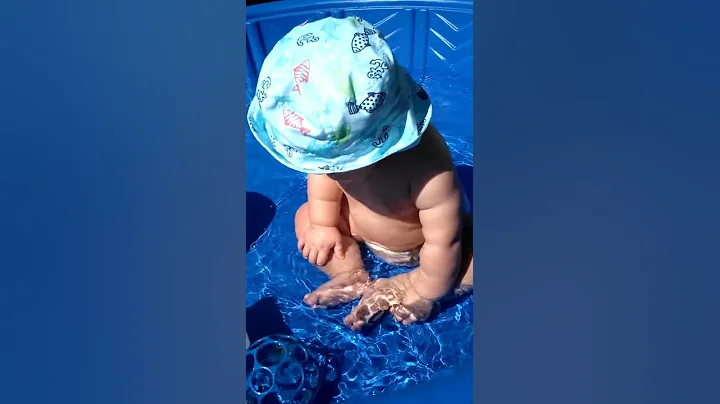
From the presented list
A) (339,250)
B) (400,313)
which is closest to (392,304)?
(400,313)

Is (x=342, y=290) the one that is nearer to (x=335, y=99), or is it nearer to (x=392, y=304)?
(x=392, y=304)

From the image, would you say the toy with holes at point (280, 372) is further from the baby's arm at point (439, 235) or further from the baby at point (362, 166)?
the baby's arm at point (439, 235)

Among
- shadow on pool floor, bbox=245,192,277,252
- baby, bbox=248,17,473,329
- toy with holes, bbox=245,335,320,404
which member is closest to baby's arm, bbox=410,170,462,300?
baby, bbox=248,17,473,329

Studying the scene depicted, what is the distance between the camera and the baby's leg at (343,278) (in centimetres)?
129

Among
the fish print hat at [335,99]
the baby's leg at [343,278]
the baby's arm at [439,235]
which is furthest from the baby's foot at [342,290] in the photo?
the fish print hat at [335,99]

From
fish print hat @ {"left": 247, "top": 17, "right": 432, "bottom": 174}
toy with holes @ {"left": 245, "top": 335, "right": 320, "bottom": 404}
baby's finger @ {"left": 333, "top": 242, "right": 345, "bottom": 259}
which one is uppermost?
fish print hat @ {"left": 247, "top": 17, "right": 432, "bottom": 174}

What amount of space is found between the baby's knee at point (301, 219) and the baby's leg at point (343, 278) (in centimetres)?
9

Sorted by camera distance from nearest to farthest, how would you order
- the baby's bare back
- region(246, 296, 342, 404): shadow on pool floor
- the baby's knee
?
the baby's bare back
region(246, 296, 342, 404): shadow on pool floor
the baby's knee

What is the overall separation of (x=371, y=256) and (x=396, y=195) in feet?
0.67

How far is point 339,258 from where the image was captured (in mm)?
1296

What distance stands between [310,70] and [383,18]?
706 millimetres

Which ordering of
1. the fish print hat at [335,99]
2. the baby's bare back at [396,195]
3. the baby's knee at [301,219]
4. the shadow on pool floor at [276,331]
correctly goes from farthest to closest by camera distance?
the baby's knee at [301,219]
the shadow on pool floor at [276,331]
the baby's bare back at [396,195]
the fish print hat at [335,99]

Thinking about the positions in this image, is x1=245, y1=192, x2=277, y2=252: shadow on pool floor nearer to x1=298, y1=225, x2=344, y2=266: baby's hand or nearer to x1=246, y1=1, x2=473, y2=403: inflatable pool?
x1=246, y1=1, x2=473, y2=403: inflatable pool

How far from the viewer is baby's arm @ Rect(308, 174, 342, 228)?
1.23m
